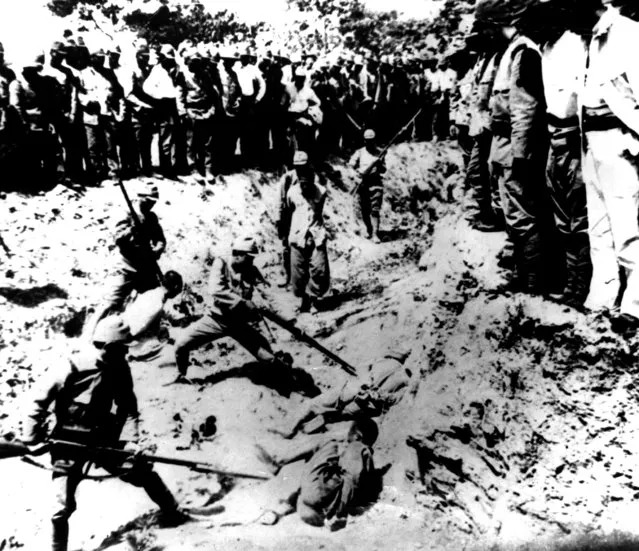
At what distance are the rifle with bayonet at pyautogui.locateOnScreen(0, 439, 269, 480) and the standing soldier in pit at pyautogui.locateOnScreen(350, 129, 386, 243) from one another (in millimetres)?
4341

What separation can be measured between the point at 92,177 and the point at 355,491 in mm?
4453

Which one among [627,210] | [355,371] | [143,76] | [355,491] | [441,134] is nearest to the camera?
[627,210]

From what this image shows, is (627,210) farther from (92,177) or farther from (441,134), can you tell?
(441,134)

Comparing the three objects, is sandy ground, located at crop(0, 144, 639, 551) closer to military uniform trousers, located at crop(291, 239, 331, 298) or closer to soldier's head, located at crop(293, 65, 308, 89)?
military uniform trousers, located at crop(291, 239, 331, 298)

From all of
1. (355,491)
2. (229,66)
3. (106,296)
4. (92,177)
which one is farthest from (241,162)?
(355,491)

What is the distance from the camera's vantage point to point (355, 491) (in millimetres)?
3598

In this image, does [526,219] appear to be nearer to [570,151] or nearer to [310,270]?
[570,151]

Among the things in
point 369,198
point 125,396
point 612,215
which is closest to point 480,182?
point 612,215

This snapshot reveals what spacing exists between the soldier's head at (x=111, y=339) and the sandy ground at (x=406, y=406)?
2.26 ft

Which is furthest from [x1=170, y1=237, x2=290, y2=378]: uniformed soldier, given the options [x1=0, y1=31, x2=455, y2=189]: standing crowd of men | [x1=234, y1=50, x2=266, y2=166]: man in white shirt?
[x1=234, y1=50, x2=266, y2=166]: man in white shirt

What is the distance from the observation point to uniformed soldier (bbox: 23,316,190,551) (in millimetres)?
3176

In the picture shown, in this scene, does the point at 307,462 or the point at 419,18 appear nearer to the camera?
the point at 307,462

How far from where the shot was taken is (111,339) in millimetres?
3314

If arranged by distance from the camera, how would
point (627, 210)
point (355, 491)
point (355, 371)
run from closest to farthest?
1. point (627, 210)
2. point (355, 491)
3. point (355, 371)
